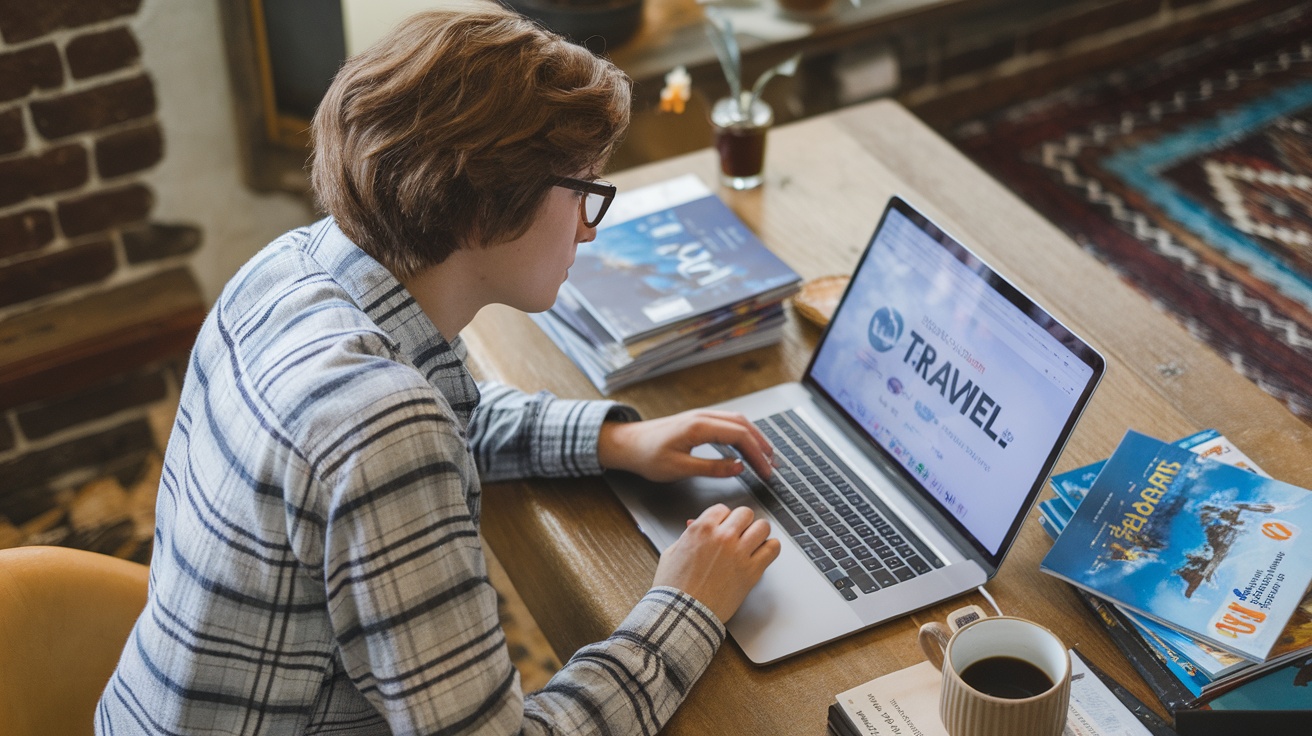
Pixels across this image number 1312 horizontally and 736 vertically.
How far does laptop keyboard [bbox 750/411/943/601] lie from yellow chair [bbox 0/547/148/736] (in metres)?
0.63

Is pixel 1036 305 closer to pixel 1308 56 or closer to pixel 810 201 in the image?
pixel 810 201

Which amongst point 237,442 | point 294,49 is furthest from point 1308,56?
point 237,442

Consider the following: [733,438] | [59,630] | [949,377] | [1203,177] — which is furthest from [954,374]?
[1203,177]

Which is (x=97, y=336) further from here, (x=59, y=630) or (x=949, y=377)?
(x=949, y=377)

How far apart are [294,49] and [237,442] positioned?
1.61 meters

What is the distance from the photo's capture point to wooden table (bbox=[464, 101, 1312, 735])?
109 cm

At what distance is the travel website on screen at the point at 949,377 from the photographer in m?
1.13

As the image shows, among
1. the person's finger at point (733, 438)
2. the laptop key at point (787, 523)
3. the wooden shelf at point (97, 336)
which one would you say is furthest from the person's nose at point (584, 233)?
the wooden shelf at point (97, 336)

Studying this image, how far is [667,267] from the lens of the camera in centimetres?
151

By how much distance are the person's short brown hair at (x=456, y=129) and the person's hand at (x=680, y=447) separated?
11.4 inches

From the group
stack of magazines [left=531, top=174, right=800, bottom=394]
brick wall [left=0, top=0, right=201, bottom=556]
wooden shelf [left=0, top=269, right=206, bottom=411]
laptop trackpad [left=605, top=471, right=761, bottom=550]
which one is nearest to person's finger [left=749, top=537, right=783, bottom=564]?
laptop trackpad [left=605, top=471, right=761, bottom=550]

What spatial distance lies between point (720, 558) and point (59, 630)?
61cm

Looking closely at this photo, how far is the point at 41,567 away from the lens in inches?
44.1

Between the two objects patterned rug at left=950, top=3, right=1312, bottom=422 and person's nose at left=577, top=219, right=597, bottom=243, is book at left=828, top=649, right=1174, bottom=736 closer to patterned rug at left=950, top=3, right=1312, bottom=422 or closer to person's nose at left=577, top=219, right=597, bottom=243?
person's nose at left=577, top=219, right=597, bottom=243
